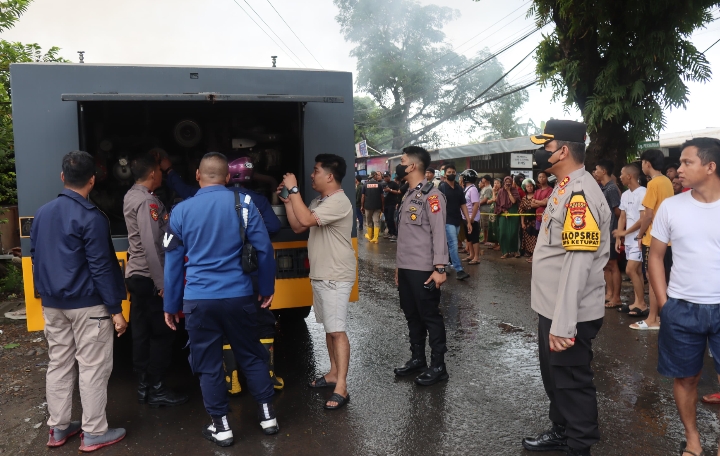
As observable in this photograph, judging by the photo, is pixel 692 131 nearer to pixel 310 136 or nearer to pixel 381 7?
pixel 310 136

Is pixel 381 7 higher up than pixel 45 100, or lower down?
higher up

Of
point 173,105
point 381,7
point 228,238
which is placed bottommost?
point 228,238

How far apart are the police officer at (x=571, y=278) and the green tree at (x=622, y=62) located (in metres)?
5.82

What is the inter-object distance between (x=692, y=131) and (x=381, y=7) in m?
27.1

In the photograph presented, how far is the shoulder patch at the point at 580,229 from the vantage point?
294cm

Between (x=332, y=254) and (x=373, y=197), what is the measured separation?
37.8ft

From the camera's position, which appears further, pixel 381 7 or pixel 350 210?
pixel 381 7

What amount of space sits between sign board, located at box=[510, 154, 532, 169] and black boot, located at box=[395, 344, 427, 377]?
1017 centimetres

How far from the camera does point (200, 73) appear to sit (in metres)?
4.68

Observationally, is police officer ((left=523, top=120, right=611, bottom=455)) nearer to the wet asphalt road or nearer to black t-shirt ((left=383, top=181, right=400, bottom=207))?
the wet asphalt road

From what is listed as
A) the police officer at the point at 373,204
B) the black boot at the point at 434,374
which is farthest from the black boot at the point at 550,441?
the police officer at the point at 373,204

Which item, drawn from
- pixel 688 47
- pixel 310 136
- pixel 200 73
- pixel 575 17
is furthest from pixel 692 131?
pixel 200 73

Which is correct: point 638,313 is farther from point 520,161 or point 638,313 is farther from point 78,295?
point 520,161

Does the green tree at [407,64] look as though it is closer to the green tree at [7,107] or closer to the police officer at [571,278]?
the green tree at [7,107]
